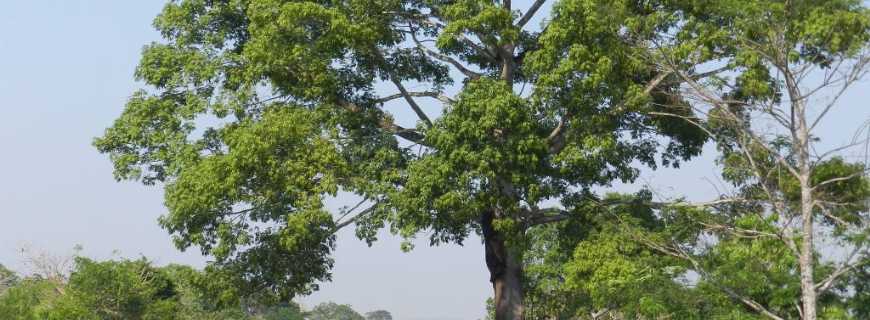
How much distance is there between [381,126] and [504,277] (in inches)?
140

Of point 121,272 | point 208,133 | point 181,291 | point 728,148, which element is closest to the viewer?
point 728,148

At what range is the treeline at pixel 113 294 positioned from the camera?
19.1m

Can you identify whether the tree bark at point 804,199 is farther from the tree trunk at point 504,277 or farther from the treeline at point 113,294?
the treeline at point 113,294

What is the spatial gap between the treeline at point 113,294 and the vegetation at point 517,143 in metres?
0.68

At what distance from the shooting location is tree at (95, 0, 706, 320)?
16.3 m

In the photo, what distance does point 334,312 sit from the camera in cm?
10350

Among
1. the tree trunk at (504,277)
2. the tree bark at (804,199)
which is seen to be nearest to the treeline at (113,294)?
the tree trunk at (504,277)

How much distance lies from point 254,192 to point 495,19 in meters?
4.74

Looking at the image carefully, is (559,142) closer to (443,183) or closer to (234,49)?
(443,183)

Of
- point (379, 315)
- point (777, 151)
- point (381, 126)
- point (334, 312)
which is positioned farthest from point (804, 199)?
point (379, 315)

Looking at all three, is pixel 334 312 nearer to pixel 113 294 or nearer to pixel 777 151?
pixel 113 294

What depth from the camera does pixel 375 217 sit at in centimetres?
1745

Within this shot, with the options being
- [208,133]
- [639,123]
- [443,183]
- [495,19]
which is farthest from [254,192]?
[639,123]

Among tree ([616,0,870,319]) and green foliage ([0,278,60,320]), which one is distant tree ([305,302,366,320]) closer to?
green foliage ([0,278,60,320])
